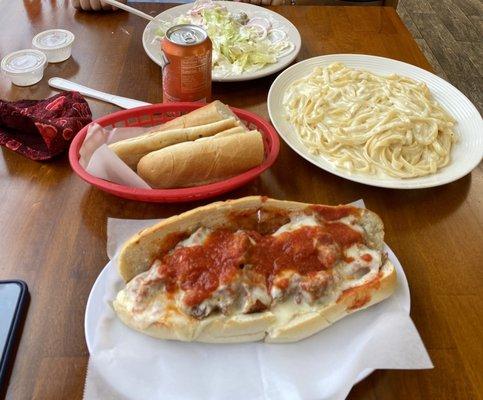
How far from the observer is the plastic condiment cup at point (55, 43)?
1922 mm

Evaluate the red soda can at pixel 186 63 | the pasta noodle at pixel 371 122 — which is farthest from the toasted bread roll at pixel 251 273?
A: the red soda can at pixel 186 63

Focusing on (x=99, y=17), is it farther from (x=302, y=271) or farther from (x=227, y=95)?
(x=302, y=271)

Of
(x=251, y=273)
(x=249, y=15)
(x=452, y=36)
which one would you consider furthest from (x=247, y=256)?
(x=452, y=36)

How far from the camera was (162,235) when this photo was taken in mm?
1093

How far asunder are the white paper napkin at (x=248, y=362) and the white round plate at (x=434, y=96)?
1.69 feet

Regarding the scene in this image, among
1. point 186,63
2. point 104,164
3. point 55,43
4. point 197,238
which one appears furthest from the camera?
point 55,43

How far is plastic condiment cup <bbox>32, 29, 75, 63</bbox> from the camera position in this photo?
1.92 meters

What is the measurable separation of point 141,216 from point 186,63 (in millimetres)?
502

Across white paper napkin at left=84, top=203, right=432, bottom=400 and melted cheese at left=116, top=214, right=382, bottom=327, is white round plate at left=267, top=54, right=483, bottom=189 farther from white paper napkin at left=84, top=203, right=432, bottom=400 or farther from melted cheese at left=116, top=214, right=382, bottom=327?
white paper napkin at left=84, top=203, right=432, bottom=400

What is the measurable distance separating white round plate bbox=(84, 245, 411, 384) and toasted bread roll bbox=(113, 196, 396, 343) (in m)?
0.03

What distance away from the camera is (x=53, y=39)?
1.99m

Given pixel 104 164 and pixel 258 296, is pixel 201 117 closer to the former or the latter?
pixel 104 164

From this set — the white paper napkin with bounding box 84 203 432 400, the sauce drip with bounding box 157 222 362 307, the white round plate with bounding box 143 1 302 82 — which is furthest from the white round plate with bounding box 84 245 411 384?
the white round plate with bounding box 143 1 302 82

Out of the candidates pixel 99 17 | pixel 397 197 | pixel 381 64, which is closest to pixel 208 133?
pixel 397 197
